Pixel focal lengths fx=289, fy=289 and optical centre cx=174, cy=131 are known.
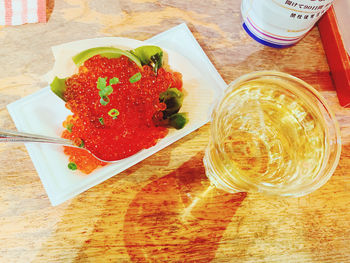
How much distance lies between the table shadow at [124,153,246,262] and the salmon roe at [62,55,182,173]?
0.46 ft

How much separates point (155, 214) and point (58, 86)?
0.44 meters

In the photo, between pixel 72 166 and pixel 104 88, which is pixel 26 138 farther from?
pixel 104 88

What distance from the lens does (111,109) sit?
28.8 inches

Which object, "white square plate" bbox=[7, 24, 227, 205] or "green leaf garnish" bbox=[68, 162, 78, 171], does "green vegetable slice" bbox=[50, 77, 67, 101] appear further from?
"green leaf garnish" bbox=[68, 162, 78, 171]

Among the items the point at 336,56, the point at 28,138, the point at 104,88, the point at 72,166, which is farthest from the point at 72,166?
the point at 336,56

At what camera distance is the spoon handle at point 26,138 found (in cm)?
68

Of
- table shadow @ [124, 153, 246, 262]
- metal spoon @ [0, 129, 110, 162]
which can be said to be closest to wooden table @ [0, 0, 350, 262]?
table shadow @ [124, 153, 246, 262]

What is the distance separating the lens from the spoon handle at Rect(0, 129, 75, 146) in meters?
0.68

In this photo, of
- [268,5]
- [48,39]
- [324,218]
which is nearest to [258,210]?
[324,218]

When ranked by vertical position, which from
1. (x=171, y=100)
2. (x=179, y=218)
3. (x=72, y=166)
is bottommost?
(x=179, y=218)

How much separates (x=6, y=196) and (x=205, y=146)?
1.87 feet

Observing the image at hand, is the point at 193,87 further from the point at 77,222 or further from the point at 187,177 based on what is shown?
the point at 77,222

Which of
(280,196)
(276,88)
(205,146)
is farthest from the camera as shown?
(205,146)

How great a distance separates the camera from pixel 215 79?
87 centimetres
